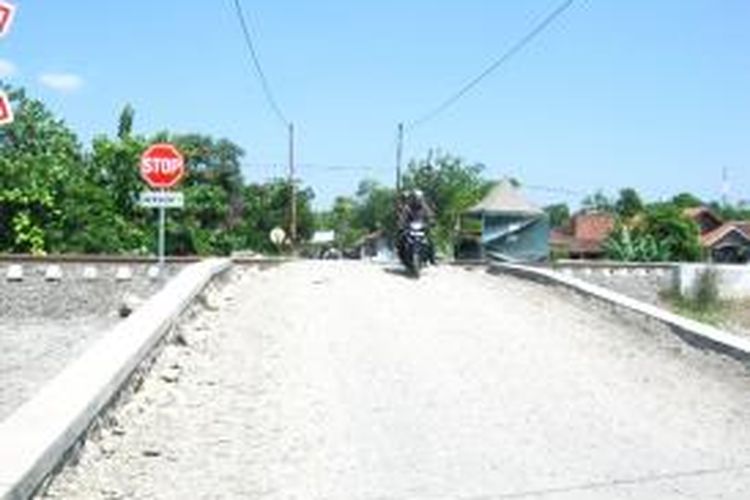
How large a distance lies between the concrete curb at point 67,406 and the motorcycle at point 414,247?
9848 mm

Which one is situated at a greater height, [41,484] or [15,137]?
[15,137]

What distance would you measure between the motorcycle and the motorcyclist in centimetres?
13

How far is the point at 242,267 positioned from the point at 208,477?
1460cm

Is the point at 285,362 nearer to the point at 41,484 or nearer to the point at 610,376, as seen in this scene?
the point at 610,376

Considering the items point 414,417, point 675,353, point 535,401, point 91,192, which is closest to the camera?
point 414,417

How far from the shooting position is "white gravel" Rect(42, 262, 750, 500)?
8.47 meters

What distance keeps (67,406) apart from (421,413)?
3.08m

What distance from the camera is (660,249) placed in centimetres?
4712

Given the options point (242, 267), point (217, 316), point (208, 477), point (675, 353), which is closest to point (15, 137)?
point (242, 267)

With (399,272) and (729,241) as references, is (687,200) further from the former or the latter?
(399,272)

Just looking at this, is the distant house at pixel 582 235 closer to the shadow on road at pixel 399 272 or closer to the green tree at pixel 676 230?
the green tree at pixel 676 230

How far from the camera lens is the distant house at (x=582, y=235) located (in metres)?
84.5

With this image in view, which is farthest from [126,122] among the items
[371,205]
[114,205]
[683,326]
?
[371,205]

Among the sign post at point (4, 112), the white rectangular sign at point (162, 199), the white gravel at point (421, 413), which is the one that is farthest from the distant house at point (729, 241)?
the sign post at point (4, 112)
